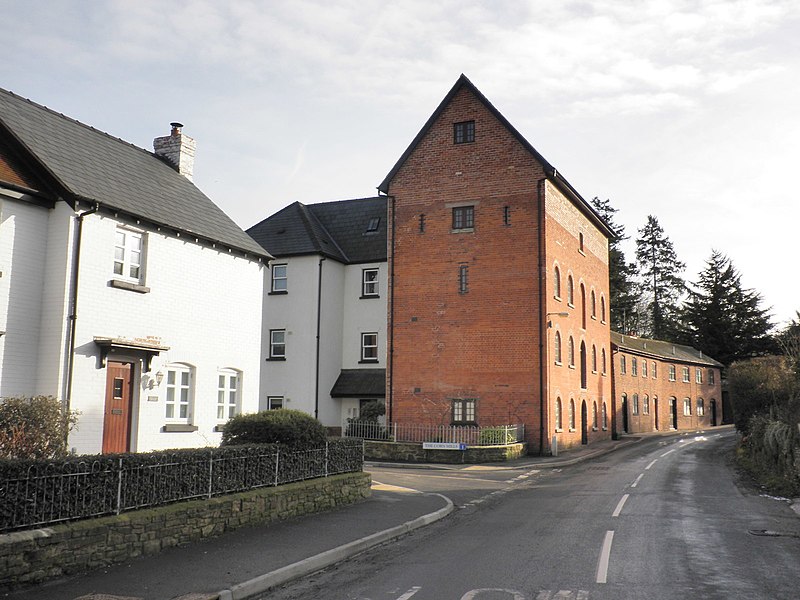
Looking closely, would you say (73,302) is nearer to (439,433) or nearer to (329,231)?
(439,433)

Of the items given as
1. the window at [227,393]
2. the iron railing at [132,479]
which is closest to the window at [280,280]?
the window at [227,393]

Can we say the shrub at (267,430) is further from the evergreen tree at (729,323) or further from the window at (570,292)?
the evergreen tree at (729,323)

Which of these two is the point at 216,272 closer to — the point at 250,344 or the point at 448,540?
the point at 250,344

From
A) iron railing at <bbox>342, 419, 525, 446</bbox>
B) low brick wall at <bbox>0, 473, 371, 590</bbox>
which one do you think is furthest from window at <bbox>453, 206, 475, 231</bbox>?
low brick wall at <bbox>0, 473, 371, 590</bbox>

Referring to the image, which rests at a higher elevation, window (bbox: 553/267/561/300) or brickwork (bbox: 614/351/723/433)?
window (bbox: 553/267/561/300)

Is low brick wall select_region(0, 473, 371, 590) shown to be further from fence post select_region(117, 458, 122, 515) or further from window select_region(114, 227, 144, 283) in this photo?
window select_region(114, 227, 144, 283)

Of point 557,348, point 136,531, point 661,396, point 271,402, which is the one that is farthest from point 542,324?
point 661,396

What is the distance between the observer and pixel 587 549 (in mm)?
10969

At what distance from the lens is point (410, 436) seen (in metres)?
31.2

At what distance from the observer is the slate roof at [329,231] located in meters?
37.1

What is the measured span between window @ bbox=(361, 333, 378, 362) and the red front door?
19800 millimetres

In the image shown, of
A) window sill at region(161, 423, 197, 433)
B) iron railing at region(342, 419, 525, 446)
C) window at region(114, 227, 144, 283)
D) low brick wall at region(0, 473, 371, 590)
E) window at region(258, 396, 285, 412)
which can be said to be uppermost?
window at region(114, 227, 144, 283)

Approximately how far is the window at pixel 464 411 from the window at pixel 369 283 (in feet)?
26.7

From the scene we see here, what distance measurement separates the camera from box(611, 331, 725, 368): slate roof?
50469mm
